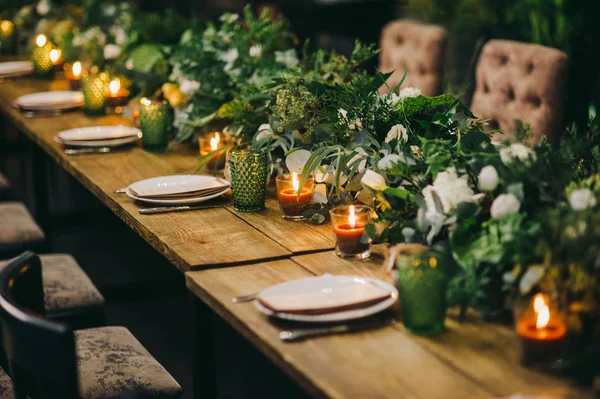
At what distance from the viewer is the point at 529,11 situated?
16.3 feet

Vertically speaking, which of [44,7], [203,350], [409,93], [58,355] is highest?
[44,7]

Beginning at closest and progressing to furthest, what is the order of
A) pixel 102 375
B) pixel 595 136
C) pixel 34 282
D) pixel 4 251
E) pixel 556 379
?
1. pixel 556 379
2. pixel 595 136
3. pixel 34 282
4. pixel 102 375
5. pixel 4 251

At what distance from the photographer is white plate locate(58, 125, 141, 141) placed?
9.61 ft

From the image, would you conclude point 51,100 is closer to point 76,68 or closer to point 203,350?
point 76,68

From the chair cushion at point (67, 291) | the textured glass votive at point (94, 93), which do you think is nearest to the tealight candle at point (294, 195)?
the chair cushion at point (67, 291)

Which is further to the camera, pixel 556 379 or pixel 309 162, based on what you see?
pixel 309 162

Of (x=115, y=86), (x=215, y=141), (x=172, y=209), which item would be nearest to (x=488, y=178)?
(x=172, y=209)

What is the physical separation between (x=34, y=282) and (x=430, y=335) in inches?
34.2

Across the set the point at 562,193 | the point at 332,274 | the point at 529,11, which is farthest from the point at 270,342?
the point at 529,11

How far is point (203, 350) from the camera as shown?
1.87 meters

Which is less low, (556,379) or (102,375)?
(556,379)

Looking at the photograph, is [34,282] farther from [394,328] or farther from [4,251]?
[4,251]

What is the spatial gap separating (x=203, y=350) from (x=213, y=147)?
0.88 meters

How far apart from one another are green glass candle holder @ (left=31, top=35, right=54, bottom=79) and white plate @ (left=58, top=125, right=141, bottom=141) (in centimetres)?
135
